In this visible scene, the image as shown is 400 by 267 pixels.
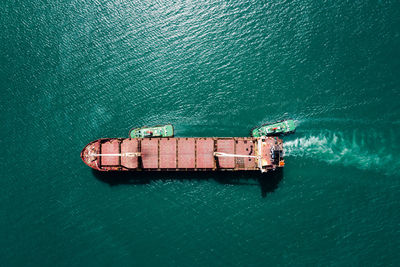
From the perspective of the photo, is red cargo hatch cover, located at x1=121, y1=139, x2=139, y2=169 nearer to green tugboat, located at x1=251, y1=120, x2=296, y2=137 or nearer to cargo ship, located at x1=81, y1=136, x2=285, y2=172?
cargo ship, located at x1=81, y1=136, x2=285, y2=172

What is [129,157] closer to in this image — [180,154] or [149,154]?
[149,154]

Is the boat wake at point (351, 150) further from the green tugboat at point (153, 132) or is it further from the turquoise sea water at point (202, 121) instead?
the green tugboat at point (153, 132)

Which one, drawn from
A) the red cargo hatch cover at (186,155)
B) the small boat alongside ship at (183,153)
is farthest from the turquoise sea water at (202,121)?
the red cargo hatch cover at (186,155)

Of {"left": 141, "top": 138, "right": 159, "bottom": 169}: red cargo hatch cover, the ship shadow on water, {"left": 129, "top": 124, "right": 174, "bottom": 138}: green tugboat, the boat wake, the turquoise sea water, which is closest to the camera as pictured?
{"left": 141, "top": 138, "right": 159, "bottom": 169}: red cargo hatch cover

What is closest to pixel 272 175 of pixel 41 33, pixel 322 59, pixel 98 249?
pixel 322 59

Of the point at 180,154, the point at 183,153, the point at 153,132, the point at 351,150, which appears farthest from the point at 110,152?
the point at 351,150

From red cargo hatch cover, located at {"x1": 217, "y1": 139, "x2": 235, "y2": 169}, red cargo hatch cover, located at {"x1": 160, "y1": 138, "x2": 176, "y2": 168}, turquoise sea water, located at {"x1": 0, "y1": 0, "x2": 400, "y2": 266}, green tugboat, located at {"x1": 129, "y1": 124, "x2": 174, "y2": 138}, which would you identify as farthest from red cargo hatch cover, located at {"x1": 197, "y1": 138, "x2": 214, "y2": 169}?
green tugboat, located at {"x1": 129, "y1": 124, "x2": 174, "y2": 138}
